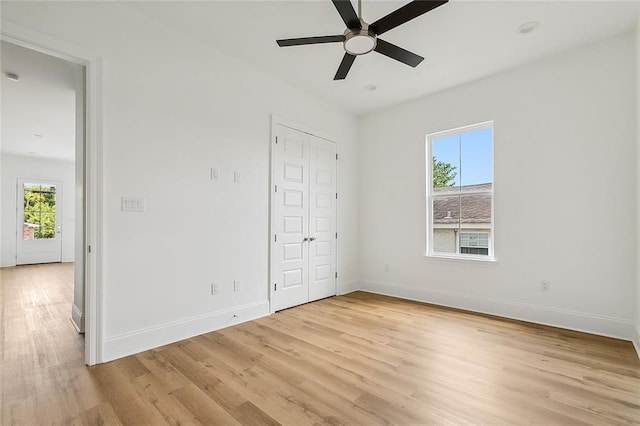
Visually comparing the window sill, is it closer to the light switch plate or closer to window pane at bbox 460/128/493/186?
window pane at bbox 460/128/493/186

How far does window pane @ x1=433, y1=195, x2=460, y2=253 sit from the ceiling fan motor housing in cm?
260

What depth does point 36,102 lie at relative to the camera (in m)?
4.55

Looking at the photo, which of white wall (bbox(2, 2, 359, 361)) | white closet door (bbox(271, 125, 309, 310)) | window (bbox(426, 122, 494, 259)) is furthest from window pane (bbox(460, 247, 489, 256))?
white wall (bbox(2, 2, 359, 361))

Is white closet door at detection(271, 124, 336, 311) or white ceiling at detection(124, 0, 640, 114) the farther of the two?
white closet door at detection(271, 124, 336, 311)

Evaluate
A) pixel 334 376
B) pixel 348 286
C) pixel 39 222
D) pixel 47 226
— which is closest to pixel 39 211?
pixel 39 222

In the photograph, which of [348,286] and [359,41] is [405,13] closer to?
[359,41]

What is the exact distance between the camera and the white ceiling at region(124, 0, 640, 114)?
2656mm

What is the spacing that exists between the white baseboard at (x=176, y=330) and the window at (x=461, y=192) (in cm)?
274

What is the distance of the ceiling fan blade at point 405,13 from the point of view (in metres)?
2.03

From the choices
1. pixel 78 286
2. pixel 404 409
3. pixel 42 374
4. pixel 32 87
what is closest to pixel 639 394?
pixel 404 409

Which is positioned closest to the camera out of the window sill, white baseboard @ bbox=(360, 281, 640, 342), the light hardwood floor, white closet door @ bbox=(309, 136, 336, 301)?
the light hardwood floor

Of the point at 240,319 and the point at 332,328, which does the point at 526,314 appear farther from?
the point at 240,319

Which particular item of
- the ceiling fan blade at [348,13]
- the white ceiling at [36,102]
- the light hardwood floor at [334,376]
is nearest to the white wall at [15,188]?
the white ceiling at [36,102]

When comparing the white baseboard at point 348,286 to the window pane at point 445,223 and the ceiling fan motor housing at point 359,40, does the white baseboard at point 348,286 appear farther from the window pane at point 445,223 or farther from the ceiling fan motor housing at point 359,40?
the ceiling fan motor housing at point 359,40
